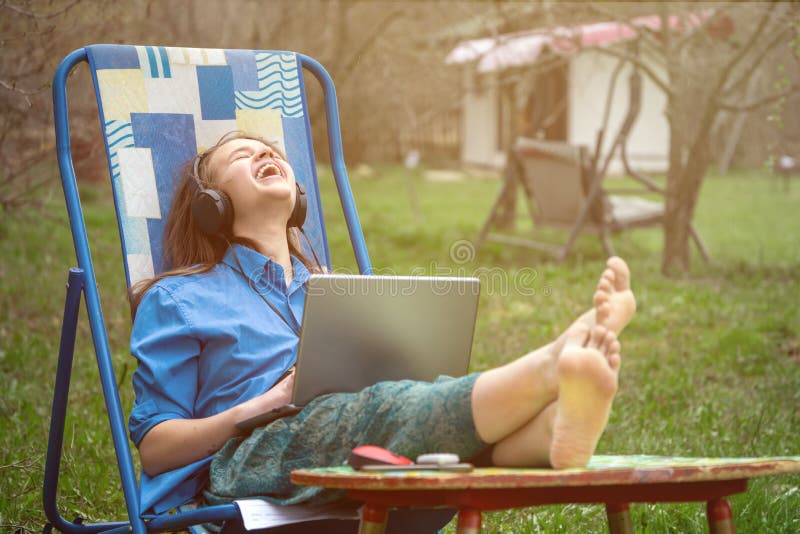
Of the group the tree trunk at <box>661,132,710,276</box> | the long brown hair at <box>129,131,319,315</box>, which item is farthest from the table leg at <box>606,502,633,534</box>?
the tree trunk at <box>661,132,710,276</box>

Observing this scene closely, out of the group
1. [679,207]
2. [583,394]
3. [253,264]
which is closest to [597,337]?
[583,394]

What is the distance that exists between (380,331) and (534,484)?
25.9 inches

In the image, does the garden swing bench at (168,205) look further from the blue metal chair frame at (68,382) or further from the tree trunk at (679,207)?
the tree trunk at (679,207)

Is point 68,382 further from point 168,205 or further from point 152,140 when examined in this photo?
point 152,140

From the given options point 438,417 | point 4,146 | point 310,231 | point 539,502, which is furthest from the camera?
point 4,146

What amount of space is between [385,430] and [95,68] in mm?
1540

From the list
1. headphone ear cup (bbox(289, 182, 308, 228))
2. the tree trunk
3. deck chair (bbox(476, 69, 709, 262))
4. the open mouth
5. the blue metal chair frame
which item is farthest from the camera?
deck chair (bbox(476, 69, 709, 262))

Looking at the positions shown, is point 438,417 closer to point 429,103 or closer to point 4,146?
point 4,146

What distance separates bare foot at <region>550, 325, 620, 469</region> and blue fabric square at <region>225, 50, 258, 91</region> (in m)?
1.80

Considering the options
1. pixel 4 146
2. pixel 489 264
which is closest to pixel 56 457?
pixel 4 146

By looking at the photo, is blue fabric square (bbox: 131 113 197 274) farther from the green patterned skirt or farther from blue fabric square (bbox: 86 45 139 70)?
the green patterned skirt

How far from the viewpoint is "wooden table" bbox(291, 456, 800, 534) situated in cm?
160

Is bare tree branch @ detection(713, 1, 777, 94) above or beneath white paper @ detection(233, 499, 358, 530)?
above

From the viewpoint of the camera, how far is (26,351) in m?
4.84
